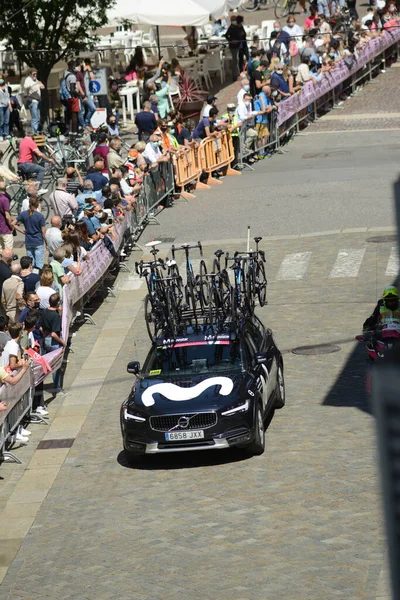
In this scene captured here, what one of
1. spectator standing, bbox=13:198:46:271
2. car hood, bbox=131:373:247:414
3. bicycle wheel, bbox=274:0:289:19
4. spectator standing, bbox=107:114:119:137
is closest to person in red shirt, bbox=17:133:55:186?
spectator standing, bbox=107:114:119:137

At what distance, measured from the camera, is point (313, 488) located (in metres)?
11.8

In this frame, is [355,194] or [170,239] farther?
[355,194]

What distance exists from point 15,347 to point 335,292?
22.9 feet

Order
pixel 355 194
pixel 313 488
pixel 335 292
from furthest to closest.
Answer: pixel 355 194 → pixel 335 292 → pixel 313 488

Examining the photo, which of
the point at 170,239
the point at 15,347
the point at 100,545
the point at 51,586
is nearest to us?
the point at 51,586

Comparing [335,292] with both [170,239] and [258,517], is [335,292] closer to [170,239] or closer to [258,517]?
[170,239]

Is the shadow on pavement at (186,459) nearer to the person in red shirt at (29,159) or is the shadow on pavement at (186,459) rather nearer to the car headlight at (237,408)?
the car headlight at (237,408)

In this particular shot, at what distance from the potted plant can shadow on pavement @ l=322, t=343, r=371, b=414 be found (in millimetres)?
17771

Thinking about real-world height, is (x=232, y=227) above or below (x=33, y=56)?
below

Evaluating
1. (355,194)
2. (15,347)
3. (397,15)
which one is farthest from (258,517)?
(397,15)

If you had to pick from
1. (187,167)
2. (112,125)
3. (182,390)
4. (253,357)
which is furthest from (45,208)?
(182,390)

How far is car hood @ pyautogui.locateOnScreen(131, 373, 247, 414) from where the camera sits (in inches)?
498

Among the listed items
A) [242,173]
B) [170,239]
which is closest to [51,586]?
[170,239]

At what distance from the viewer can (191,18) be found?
34.5 m
